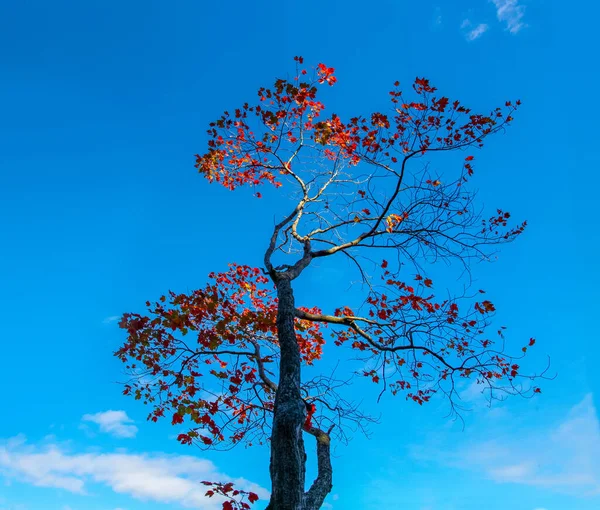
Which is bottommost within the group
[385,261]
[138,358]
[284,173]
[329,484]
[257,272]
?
[329,484]

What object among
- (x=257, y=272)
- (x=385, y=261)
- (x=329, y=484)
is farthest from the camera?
(x=257, y=272)

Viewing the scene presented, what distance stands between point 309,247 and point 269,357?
2.60 m

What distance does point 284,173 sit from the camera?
10969 millimetres

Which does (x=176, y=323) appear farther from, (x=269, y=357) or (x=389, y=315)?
(x=389, y=315)

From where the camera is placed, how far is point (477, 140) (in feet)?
28.8

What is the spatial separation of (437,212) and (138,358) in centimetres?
703

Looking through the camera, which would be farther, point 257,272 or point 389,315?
point 257,272

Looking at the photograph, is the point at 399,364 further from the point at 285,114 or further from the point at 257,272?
the point at 285,114

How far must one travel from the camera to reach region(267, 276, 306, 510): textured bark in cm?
519

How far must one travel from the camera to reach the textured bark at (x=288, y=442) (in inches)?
204

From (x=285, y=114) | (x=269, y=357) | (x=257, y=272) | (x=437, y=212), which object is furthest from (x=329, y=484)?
(x=285, y=114)

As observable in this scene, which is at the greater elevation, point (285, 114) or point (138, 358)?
point (285, 114)

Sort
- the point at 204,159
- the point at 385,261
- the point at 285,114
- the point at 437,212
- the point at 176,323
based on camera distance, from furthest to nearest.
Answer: the point at 204,159 → the point at 285,114 → the point at 385,261 → the point at 437,212 → the point at 176,323

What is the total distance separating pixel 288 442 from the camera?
5.46 metres
